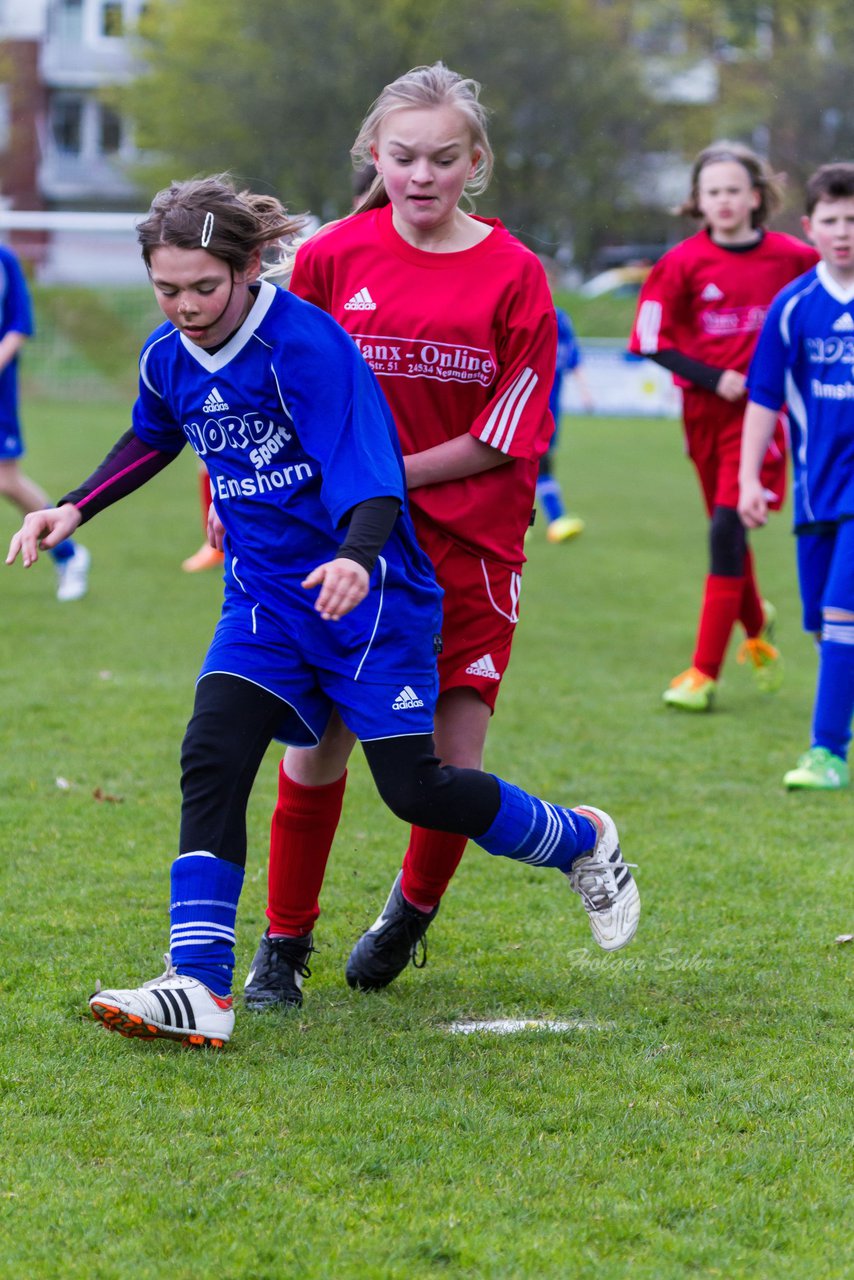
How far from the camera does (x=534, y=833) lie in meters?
3.62

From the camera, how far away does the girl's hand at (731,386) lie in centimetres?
696

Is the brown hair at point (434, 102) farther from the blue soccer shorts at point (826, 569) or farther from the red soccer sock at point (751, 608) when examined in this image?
the red soccer sock at point (751, 608)

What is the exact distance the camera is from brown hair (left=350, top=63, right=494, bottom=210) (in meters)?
3.62

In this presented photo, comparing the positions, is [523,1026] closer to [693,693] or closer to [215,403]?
[215,403]

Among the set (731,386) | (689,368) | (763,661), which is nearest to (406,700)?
(731,386)

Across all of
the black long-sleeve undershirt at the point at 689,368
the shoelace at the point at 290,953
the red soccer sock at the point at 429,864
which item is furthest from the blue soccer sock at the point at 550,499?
the shoelace at the point at 290,953

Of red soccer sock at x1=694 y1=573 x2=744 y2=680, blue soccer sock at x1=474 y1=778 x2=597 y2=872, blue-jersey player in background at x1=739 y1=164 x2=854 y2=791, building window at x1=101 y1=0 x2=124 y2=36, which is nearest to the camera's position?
blue soccer sock at x1=474 y1=778 x2=597 y2=872

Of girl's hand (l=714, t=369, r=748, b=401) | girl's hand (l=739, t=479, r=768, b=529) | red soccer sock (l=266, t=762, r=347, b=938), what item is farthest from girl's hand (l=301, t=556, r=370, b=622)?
girl's hand (l=714, t=369, r=748, b=401)

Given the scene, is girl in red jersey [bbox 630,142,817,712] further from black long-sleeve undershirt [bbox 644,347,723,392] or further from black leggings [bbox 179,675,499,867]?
black leggings [bbox 179,675,499,867]

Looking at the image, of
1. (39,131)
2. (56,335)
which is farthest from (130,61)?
(56,335)

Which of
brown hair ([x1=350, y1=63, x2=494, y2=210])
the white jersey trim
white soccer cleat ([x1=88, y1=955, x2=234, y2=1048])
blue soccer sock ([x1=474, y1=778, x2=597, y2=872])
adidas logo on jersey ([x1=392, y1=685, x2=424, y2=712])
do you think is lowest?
white soccer cleat ([x1=88, y1=955, x2=234, y2=1048])

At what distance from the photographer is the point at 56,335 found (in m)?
28.8

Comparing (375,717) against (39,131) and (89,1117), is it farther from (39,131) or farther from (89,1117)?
(39,131)

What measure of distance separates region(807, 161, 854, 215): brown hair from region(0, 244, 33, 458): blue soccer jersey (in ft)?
16.4
